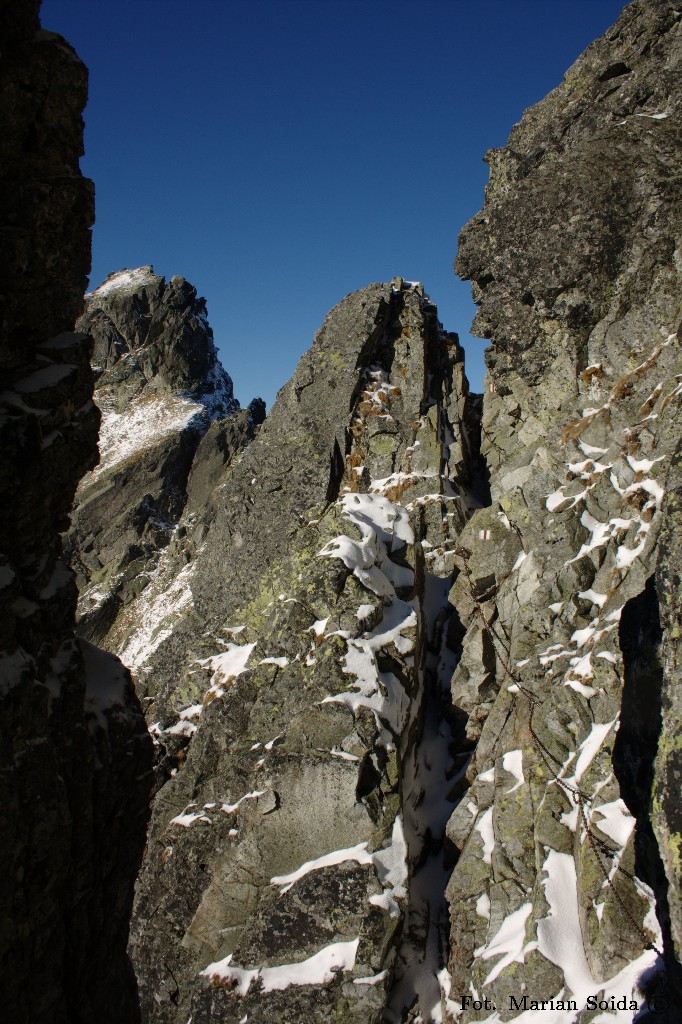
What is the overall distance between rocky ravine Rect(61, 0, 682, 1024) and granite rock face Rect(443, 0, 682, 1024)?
4.1 inches

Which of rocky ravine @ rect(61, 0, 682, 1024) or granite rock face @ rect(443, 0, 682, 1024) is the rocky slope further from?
granite rock face @ rect(443, 0, 682, 1024)

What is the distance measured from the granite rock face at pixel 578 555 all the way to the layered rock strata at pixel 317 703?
7.88 feet

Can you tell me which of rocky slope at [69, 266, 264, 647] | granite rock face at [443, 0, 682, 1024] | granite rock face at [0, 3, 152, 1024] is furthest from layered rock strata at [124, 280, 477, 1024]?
rocky slope at [69, 266, 264, 647]

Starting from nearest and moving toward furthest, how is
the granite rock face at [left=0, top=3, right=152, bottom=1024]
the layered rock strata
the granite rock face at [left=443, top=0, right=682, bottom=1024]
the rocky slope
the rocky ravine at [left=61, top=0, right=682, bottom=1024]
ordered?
1. the granite rock face at [left=0, top=3, right=152, bottom=1024]
2. the granite rock face at [left=443, top=0, right=682, bottom=1024]
3. the rocky ravine at [left=61, top=0, right=682, bottom=1024]
4. the layered rock strata
5. the rocky slope

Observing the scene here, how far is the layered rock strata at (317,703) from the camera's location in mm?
17219

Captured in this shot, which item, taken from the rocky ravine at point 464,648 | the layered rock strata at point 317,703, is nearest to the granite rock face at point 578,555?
the rocky ravine at point 464,648

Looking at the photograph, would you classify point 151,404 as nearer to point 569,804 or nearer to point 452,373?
point 452,373

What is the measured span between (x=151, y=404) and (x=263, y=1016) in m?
55.0

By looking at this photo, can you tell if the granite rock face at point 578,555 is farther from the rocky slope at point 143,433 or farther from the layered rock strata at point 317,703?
the rocky slope at point 143,433

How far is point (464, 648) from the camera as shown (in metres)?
24.8

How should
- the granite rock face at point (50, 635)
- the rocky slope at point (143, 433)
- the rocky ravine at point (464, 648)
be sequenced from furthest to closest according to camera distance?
1. the rocky slope at point (143, 433)
2. the rocky ravine at point (464, 648)
3. the granite rock face at point (50, 635)

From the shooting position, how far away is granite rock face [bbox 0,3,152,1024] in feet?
24.9

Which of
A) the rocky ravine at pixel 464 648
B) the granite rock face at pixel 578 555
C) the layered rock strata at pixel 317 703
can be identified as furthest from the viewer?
the layered rock strata at pixel 317 703

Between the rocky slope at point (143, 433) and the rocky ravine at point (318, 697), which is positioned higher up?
the rocky slope at point (143, 433)
